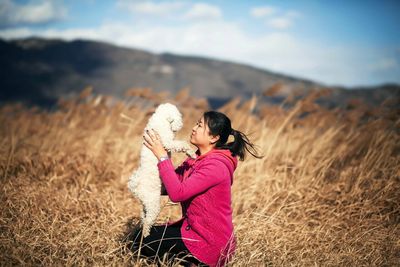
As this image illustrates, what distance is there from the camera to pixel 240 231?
9.75 ft

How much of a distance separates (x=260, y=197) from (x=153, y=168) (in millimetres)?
1782

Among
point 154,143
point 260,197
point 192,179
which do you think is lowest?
point 260,197

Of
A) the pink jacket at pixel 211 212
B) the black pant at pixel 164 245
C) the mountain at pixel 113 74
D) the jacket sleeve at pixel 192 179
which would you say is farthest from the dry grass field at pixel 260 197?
the mountain at pixel 113 74

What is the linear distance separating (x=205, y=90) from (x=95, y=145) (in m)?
61.0

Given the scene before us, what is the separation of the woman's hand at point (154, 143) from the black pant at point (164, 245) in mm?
578

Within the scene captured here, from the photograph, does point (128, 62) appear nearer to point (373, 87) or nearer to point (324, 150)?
point (373, 87)

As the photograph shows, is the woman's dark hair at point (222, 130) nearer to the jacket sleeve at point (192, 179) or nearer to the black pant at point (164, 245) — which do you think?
the jacket sleeve at point (192, 179)

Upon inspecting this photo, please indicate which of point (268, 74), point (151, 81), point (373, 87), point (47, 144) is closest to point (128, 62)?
point (151, 81)

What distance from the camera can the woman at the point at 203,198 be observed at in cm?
199

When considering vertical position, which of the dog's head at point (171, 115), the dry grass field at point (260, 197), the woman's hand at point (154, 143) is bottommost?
the dry grass field at point (260, 197)

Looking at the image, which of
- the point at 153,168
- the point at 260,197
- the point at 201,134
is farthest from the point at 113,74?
the point at 153,168

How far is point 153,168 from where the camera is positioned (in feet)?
6.62

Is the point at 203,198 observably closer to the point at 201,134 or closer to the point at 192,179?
the point at 192,179

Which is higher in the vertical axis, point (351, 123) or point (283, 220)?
point (351, 123)
